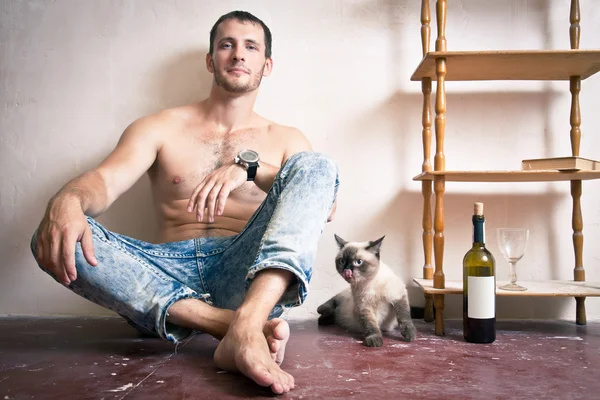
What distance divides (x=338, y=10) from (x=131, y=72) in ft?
3.00

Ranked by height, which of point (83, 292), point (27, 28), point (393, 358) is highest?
point (27, 28)

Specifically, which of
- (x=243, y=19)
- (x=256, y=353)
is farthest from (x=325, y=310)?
(x=243, y=19)

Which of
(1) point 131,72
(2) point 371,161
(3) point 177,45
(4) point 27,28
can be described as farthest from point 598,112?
(4) point 27,28

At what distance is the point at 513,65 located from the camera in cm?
172

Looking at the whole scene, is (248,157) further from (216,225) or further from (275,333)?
(275,333)

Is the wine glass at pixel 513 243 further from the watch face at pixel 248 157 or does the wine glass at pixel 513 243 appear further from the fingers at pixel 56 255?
the fingers at pixel 56 255

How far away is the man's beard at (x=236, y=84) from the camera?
1695 mm

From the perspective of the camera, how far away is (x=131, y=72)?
2021mm

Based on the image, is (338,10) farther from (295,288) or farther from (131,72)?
(295,288)

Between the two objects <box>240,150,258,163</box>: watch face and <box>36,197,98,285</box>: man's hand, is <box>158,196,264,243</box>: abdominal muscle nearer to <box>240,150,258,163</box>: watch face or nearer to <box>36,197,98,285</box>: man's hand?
<box>240,150,258,163</box>: watch face

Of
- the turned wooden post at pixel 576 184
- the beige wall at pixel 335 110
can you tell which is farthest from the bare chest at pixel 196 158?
the turned wooden post at pixel 576 184

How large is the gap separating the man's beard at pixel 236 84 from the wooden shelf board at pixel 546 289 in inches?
36.9

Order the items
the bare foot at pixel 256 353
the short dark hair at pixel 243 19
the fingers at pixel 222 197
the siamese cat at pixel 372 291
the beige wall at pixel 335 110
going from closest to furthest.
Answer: the bare foot at pixel 256 353 < the fingers at pixel 222 197 < the siamese cat at pixel 372 291 < the short dark hair at pixel 243 19 < the beige wall at pixel 335 110

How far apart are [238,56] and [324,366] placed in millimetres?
1086
